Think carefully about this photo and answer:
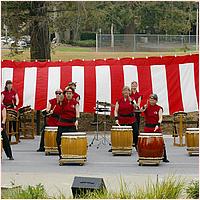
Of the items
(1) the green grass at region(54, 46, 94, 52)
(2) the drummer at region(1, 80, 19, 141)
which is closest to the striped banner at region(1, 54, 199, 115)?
(2) the drummer at region(1, 80, 19, 141)

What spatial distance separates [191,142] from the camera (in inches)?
604

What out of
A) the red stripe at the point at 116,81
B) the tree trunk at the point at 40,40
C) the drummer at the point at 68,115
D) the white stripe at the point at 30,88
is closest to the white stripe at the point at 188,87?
the red stripe at the point at 116,81

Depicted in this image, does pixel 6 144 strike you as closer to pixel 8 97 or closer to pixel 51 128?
pixel 51 128

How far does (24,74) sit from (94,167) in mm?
6575

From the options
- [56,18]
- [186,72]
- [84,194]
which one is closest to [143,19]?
[56,18]

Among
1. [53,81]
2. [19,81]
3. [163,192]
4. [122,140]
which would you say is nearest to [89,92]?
[53,81]

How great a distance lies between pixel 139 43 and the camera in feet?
172

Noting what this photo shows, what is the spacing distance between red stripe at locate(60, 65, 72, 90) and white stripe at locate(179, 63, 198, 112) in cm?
346

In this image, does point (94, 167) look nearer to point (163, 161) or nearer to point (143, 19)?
point (163, 161)

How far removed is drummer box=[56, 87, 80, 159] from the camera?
1410 cm

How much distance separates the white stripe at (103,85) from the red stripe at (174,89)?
1.85 metres

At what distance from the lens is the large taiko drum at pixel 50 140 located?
15.2m

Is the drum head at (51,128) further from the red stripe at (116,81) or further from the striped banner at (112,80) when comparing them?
the red stripe at (116,81)

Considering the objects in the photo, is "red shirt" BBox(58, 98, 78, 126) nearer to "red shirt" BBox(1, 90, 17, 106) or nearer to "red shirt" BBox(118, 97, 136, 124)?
"red shirt" BBox(118, 97, 136, 124)
